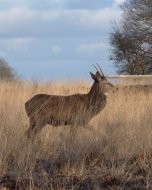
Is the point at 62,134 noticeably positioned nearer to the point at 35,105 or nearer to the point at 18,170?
the point at 35,105

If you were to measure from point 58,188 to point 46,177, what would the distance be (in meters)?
0.52

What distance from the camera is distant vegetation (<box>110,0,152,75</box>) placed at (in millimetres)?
35969

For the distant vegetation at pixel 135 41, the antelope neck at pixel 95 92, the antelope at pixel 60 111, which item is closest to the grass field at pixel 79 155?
the antelope at pixel 60 111

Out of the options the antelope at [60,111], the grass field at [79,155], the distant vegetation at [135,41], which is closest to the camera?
the grass field at [79,155]

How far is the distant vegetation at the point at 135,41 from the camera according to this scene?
118 feet

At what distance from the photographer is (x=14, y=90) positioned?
50.1ft

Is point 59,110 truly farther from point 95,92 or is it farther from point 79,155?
point 79,155

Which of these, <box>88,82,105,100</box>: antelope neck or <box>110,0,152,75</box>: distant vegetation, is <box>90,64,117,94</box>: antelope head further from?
<box>110,0,152,75</box>: distant vegetation

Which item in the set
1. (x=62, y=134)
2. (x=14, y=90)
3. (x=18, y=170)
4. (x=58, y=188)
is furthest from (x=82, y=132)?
(x=14, y=90)

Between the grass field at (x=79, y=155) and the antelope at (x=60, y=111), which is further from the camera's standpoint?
the antelope at (x=60, y=111)

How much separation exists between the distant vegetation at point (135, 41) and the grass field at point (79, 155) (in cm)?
2507

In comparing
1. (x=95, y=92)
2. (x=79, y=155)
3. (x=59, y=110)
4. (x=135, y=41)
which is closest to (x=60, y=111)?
(x=59, y=110)

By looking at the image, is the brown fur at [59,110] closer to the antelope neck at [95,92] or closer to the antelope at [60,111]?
the antelope at [60,111]

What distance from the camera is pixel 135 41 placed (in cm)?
3656
